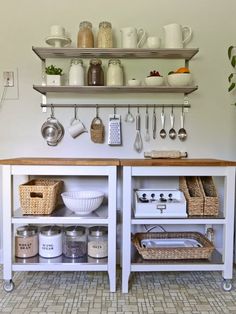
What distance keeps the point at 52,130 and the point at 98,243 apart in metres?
0.82

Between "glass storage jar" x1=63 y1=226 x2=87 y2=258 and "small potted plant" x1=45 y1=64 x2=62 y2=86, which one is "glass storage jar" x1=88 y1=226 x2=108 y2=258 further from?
"small potted plant" x1=45 y1=64 x2=62 y2=86

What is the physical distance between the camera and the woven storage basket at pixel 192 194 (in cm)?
176

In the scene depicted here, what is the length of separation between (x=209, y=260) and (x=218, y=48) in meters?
1.41

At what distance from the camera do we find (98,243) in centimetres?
179

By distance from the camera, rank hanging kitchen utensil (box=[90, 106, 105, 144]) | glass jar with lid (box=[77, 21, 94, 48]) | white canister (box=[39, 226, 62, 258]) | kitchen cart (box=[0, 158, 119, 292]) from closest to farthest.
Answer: kitchen cart (box=[0, 158, 119, 292]), white canister (box=[39, 226, 62, 258]), glass jar with lid (box=[77, 21, 94, 48]), hanging kitchen utensil (box=[90, 106, 105, 144])

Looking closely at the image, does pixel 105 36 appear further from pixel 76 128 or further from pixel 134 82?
pixel 76 128

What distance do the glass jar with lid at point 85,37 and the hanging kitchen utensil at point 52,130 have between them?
1.58 ft

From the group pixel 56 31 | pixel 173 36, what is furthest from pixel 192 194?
pixel 56 31

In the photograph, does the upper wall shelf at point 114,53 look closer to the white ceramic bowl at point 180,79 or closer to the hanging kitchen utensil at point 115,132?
the white ceramic bowl at point 180,79

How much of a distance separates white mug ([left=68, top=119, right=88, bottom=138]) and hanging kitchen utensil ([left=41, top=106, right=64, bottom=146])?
0.23 ft

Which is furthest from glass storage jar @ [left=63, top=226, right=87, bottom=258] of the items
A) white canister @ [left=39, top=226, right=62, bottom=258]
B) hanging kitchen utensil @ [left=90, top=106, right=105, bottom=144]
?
hanging kitchen utensil @ [left=90, top=106, right=105, bottom=144]

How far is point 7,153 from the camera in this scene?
6.88 ft

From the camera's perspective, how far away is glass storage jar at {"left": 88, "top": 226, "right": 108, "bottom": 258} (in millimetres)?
1793

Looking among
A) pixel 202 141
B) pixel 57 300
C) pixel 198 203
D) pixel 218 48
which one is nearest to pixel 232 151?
pixel 202 141
